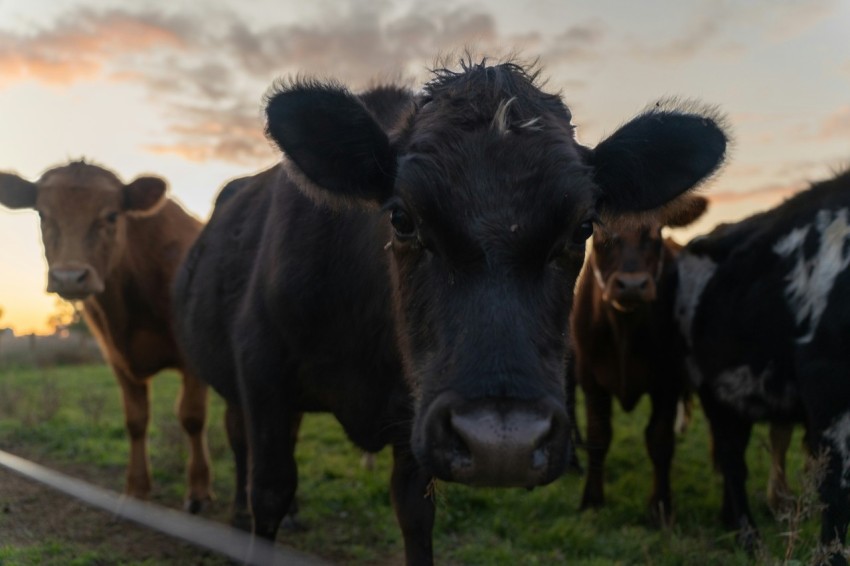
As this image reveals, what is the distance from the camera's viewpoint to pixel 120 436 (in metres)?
9.11

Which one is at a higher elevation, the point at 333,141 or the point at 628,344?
the point at 333,141

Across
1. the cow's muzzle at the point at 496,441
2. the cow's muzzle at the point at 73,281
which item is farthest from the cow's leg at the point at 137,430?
the cow's muzzle at the point at 496,441

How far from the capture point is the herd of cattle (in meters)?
2.52

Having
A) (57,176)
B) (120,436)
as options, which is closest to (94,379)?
(120,436)

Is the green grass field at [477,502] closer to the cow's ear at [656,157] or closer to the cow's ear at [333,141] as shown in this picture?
the cow's ear at [333,141]

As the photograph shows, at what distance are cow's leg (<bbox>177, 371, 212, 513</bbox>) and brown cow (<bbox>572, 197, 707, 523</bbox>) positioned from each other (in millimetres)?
3062

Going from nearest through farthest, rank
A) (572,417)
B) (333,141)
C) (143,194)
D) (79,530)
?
(333,141) < (572,417) < (79,530) < (143,194)

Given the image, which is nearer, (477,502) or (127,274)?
(477,502)

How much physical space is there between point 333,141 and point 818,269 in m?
3.44

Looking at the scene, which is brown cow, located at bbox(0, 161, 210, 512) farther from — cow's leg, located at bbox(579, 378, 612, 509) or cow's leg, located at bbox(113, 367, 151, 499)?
cow's leg, located at bbox(579, 378, 612, 509)

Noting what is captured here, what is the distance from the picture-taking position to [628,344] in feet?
21.4

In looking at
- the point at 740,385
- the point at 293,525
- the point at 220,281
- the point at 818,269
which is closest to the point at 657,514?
the point at 740,385

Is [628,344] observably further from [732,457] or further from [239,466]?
[239,466]

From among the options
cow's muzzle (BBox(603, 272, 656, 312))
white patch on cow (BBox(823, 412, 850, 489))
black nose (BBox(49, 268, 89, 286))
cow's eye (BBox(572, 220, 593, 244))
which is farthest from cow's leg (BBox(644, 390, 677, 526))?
black nose (BBox(49, 268, 89, 286))
